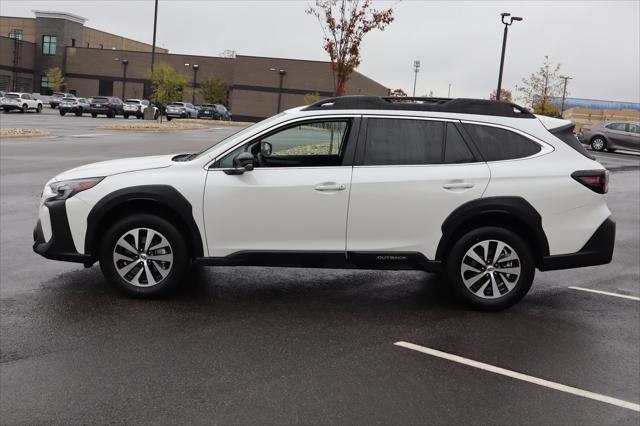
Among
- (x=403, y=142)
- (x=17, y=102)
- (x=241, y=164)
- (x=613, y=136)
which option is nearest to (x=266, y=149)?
(x=241, y=164)

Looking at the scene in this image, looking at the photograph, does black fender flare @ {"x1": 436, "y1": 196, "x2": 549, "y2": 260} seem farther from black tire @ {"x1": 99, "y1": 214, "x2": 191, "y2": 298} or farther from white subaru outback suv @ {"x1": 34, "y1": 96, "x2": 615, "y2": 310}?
black tire @ {"x1": 99, "y1": 214, "x2": 191, "y2": 298}

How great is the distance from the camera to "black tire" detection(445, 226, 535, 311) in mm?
6199

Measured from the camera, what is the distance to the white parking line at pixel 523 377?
451 cm

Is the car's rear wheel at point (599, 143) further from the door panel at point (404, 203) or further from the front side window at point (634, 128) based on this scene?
the door panel at point (404, 203)

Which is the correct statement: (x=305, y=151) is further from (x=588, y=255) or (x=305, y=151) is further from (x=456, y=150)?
(x=588, y=255)

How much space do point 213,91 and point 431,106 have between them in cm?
7109

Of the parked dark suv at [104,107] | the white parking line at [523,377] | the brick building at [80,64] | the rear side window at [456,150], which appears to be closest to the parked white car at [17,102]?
the parked dark suv at [104,107]

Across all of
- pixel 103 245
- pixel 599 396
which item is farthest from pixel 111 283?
pixel 599 396

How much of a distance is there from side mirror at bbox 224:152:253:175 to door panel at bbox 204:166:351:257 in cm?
6

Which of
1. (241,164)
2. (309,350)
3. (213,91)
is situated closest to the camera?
(309,350)

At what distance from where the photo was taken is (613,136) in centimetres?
3344

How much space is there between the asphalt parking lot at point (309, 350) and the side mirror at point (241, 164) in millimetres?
1221

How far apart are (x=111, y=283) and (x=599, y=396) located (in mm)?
4166

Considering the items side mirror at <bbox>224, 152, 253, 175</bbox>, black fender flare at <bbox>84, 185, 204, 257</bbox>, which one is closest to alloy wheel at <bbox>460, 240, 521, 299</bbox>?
side mirror at <bbox>224, 152, 253, 175</bbox>
